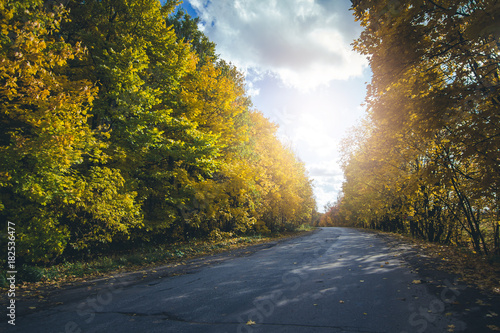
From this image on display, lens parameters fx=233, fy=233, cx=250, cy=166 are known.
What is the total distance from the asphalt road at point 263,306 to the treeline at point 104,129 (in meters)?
3.83

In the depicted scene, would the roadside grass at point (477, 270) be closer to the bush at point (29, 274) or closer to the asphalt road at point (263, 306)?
the asphalt road at point (263, 306)

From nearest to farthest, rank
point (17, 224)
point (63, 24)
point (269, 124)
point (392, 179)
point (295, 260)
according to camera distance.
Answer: point (17, 224) < point (295, 260) < point (63, 24) < point (392, 179) < point (269, 124)

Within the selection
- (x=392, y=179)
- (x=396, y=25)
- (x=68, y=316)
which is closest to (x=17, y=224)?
(x=68, y=316)

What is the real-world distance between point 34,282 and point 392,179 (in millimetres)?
17604

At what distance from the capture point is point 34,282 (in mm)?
6559

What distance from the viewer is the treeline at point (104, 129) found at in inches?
254

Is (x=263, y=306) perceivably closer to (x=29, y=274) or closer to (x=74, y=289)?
(x=74, y=289)

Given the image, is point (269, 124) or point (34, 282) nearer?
point (34, 282)

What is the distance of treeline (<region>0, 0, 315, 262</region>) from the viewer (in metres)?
6.45

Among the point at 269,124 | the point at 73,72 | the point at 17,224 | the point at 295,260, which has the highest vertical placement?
the point at 269,124

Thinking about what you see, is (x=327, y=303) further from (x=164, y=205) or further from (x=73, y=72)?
(x=73, y=72)

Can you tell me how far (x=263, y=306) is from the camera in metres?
4.00

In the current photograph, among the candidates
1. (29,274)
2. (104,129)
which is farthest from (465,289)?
(104,129)

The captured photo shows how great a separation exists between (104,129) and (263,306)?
9239mm
